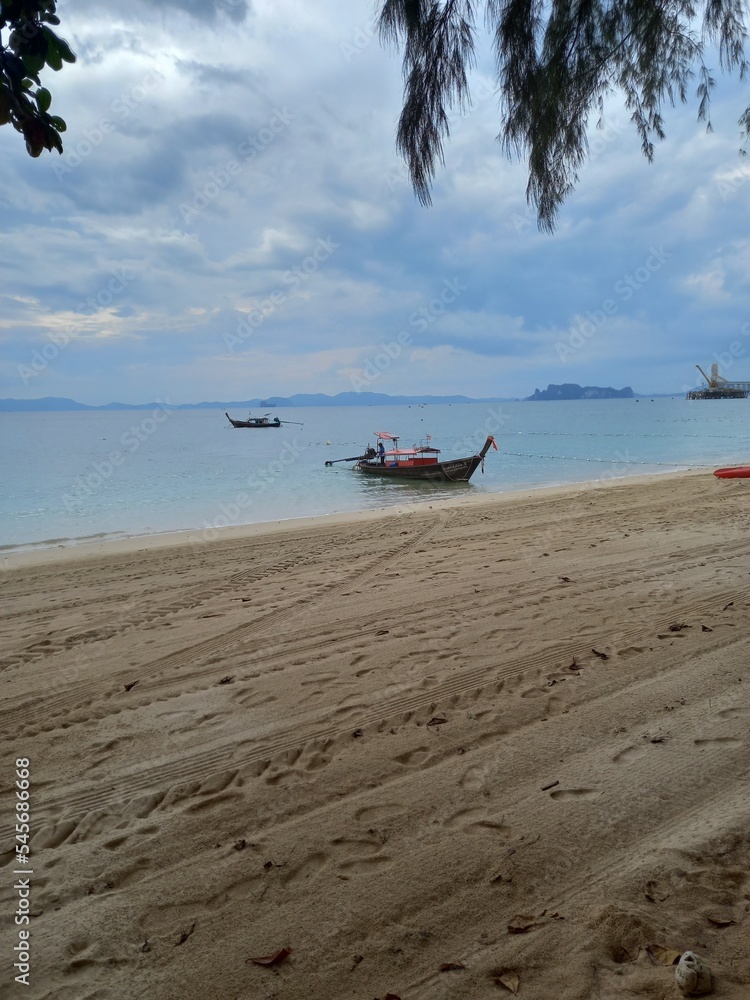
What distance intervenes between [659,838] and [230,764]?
7.14ft

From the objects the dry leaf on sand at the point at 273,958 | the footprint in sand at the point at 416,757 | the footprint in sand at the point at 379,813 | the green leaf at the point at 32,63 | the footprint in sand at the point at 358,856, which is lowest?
the dry leaf on sand at the point at 273,958

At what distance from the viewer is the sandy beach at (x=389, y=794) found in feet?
6.59

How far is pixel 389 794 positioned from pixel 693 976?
1437 mm

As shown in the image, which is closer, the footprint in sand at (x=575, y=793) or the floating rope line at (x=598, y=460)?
the footprint in sand at (x=575, y=793)

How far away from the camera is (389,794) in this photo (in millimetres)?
2879

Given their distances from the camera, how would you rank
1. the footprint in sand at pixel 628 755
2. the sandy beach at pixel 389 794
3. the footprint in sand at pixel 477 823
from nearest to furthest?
1. the sandy beach at pixel 389 794
2. the footprint in sand at pixel 477 823
3. the footprint in sand at pixel 628 755

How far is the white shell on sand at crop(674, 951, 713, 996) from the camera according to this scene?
1.74m

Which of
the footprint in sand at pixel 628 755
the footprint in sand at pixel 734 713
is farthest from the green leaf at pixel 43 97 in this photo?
the footprint in sand at pixel 734 713

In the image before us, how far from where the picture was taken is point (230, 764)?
3.24m

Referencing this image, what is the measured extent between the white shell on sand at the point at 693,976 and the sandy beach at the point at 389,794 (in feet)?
0.12

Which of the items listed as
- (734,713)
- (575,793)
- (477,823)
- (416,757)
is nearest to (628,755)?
(575,793)

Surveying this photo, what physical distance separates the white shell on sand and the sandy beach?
0.04 meters

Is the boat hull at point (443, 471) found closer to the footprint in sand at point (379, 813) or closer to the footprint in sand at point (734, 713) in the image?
the footprint in sand at point (734, 713)

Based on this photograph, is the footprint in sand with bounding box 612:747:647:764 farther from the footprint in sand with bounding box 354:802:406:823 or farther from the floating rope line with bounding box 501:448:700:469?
the floating rope line with bounding box 501:448:700:469
